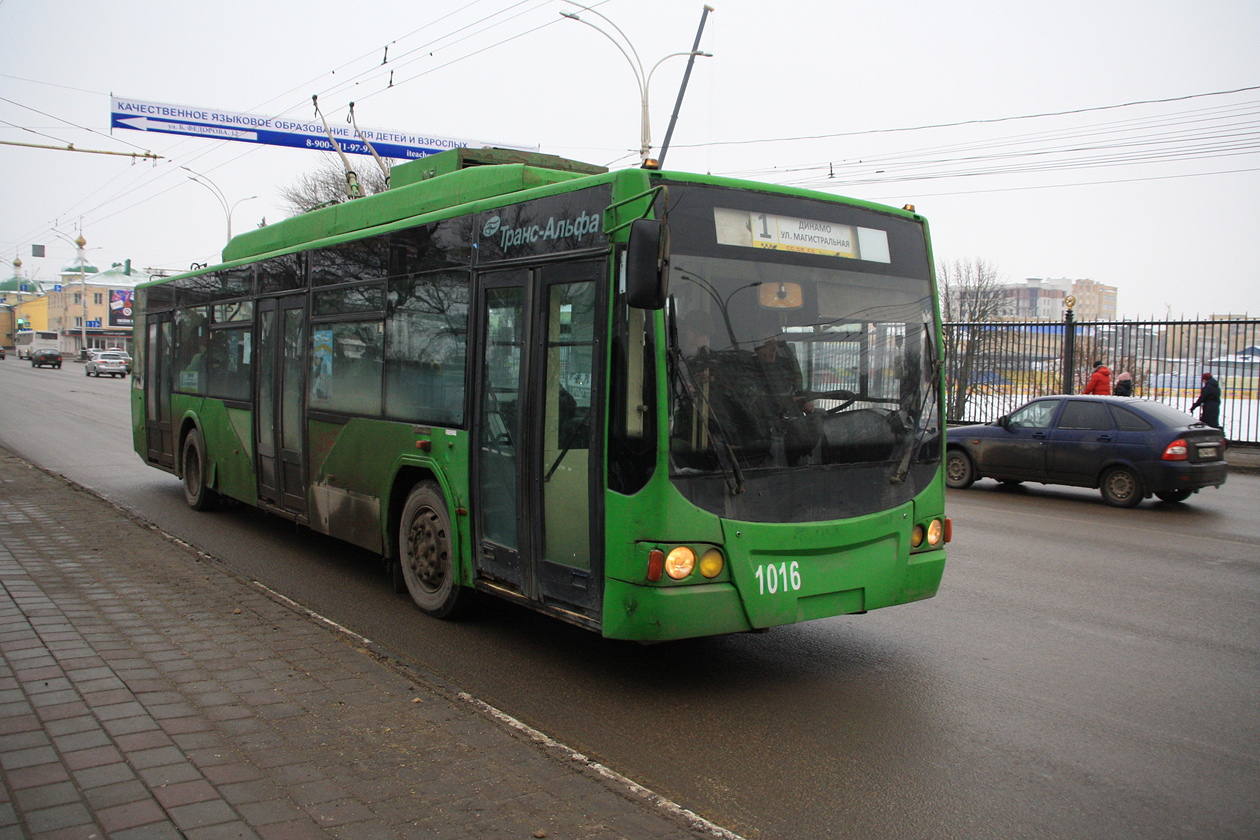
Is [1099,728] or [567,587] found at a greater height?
[567,587]


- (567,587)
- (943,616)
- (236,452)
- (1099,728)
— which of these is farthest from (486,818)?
(236,452)

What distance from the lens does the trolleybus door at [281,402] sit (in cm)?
866

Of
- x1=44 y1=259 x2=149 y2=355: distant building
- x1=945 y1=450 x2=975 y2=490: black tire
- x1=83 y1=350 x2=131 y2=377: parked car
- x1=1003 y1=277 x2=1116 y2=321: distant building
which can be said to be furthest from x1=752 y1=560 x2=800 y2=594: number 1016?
x1=44 y1=259 x2=149 y2=355: distant building

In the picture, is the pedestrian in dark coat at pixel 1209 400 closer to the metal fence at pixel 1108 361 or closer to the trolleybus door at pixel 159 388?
the metal fence at pixel 1108 361

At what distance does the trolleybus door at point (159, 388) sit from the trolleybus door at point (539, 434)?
766 centimetres

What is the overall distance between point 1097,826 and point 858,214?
11.5 feet

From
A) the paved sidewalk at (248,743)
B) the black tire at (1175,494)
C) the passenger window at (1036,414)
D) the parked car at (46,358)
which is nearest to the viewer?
the paved sidewalk at (248,743)

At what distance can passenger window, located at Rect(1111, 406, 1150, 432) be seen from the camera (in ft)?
42.7

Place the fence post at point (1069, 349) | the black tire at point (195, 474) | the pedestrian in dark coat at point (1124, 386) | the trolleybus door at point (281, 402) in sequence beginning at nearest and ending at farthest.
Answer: the trolleybus door at point (281, 402) → the black tire at point (195, 474) → the pedestrian in dark coat at point (1124, 386) → the fence post at point (1069, 349)

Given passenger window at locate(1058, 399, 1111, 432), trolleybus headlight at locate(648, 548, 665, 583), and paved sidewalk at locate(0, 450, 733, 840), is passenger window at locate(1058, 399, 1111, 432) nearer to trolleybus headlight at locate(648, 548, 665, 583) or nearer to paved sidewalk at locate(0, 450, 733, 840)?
trolleybus headlight at locate(648, 548, 665, 583)

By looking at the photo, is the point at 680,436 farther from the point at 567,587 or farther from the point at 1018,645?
the point at 1018,645

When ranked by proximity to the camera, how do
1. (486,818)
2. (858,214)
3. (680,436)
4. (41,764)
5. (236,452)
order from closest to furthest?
(486,818) → (41,764) → (680,436) → (858,214) → (236,452)

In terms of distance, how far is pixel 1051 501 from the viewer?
1377 cm

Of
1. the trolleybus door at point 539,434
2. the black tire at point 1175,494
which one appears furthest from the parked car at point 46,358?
the trolleybus door at point 539,434
